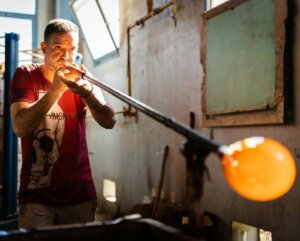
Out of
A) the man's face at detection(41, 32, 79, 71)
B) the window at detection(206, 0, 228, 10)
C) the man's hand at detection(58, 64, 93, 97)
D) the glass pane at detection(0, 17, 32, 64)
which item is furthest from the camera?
the glass pane at detection(0, 17, 32, 64)

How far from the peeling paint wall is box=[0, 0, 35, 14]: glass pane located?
135 inches

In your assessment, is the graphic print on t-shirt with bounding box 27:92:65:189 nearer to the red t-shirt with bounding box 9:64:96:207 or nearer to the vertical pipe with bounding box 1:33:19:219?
the red t-shirt with bounding box 9:64:96:207

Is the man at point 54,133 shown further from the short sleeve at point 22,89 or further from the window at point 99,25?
the window at point 99,25

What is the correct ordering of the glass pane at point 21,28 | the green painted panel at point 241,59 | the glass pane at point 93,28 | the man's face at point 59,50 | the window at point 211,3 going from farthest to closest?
the glass pane at point 21,28 → the glass pane at point 93,28 → the window at point 211,3 → the green painted panel at point 241,59 → the man's face at point 59,50

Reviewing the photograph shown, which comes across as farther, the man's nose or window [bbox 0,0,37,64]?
window [bbox 0,0,37,64]

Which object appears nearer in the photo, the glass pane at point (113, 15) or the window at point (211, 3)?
the window at point (211, 3)

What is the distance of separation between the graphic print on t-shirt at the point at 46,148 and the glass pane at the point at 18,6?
7.46 meters

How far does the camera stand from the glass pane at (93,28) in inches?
271

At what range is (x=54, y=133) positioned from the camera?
253 centimetres

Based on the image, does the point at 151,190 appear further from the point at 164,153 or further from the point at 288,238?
the point at 288,238

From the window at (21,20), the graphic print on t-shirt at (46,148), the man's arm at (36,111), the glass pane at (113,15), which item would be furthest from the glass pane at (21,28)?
the man's arm at (36,111)

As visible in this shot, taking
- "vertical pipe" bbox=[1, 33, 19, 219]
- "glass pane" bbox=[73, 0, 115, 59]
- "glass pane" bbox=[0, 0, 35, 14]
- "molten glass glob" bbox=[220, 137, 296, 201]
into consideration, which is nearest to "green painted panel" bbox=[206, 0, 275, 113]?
"molten glass glob" bbox=[220, 137, 296, 201]

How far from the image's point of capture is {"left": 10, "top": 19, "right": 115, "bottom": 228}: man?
2.35 m

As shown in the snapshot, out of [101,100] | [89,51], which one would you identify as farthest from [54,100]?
→ [89,51]
